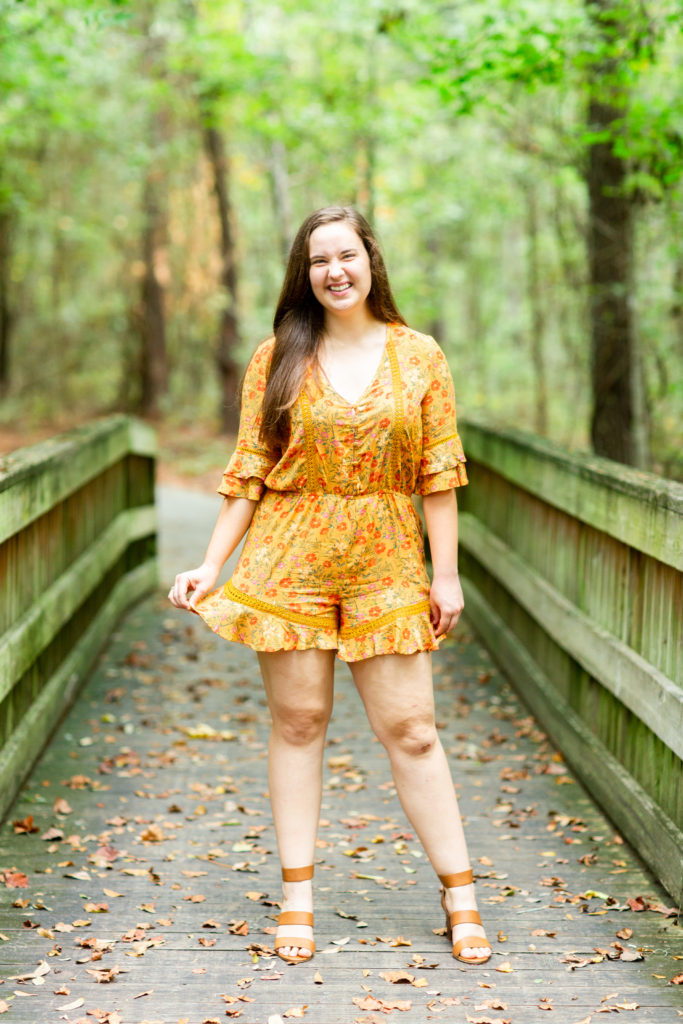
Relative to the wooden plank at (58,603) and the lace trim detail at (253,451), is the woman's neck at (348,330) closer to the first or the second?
the lace trim detail at (253,451)

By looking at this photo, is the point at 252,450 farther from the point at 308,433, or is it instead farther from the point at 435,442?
the point at 435,442

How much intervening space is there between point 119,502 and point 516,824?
4.23 m

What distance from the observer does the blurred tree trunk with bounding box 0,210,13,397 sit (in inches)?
854

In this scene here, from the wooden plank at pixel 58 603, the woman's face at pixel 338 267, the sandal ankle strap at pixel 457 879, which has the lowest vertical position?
the sandal ankle strap at pixel 457 879

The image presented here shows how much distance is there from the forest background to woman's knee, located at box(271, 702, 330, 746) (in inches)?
161

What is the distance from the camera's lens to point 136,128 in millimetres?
22031

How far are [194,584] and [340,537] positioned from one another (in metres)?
0.44

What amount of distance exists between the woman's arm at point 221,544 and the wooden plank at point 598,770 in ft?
5.25

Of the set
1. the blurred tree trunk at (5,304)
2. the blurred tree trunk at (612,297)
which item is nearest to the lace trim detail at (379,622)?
→ the blurred tree trunk at (612,297)

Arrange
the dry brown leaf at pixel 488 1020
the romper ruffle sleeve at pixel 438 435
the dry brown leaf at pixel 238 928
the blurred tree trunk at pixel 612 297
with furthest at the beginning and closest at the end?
the blurred tree trunk at pixel 612 297
the dry brown leaf at pixel 238 928
the romper ruffle sleeve at pixel 438 435
the dry brown leaf at pixel 488 1020

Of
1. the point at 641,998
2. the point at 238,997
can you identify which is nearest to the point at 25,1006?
the point at 238,997

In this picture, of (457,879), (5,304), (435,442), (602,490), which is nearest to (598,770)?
(602,490)

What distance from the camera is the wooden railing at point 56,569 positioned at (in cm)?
433

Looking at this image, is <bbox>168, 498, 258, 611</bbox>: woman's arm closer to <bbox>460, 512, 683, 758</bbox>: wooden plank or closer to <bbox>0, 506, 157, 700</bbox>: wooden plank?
<bbox>0, 506, 157, 700</bbox>: wooden plank
